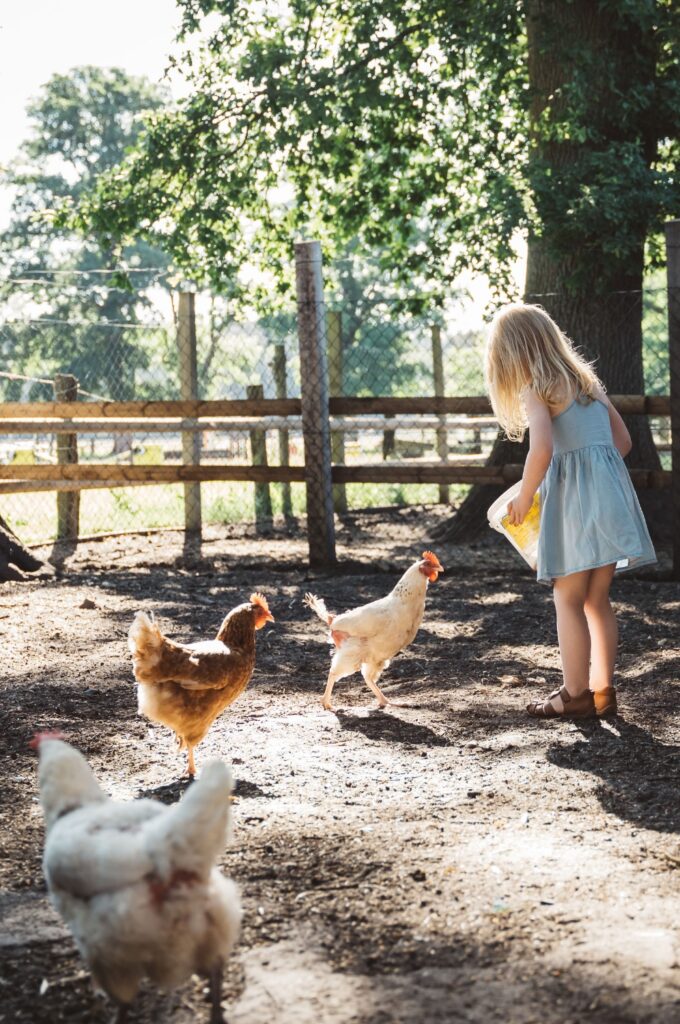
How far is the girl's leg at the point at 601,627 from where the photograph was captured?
493 cm

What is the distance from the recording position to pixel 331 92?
10.5m

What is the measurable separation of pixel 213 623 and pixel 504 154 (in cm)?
607

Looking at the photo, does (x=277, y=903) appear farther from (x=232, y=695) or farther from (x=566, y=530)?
(x=566, y=530)

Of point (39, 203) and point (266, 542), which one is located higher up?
point (39, 203)

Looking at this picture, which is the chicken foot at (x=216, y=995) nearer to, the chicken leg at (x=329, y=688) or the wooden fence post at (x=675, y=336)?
the chicken leg at (x=329, y=688)

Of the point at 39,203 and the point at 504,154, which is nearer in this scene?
the point at 504,154

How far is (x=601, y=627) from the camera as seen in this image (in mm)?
4953

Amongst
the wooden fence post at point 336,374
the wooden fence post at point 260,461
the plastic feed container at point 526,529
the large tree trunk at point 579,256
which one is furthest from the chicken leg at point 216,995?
the wooden fence post at point 336,374

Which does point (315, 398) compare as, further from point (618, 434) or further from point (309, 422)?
point (618, 434)

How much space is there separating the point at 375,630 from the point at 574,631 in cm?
92

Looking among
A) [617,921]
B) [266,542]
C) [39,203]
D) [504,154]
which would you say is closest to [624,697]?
[617,921]

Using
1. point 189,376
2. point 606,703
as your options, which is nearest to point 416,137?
point 189,376

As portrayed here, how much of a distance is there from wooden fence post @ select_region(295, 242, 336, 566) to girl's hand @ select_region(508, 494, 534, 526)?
4214 millimetres

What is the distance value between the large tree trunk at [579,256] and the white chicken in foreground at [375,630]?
4578mm
